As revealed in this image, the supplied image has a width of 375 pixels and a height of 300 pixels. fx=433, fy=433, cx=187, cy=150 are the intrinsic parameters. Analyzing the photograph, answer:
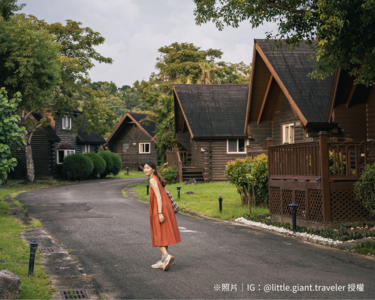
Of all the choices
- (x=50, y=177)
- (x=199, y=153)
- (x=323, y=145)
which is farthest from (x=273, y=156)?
(x=50, y=177)

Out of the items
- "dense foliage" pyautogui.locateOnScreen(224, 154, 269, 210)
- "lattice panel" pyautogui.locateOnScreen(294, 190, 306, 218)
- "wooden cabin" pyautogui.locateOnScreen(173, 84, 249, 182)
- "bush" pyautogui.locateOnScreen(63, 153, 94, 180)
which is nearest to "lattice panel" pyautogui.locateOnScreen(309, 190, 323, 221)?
"lattice panel" pyautogui.locateOnScreen(294, 190, 306, 218)

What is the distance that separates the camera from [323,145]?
11758 millimetres

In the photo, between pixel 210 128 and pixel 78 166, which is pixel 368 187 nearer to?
pixel 210 128

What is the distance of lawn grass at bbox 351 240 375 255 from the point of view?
897cm

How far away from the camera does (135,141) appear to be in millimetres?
59219

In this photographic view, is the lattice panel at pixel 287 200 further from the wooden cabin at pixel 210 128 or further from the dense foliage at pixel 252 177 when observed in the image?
the wooden cabin at pixel 210 128

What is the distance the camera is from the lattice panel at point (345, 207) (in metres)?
11.8

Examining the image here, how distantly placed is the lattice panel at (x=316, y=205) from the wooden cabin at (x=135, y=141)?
44.5 metres

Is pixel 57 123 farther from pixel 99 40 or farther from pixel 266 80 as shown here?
pixel 266 80

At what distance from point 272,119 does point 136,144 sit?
39.7 metres

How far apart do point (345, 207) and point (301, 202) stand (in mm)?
1347

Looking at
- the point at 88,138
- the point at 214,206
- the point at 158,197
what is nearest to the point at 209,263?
the point at 158,197

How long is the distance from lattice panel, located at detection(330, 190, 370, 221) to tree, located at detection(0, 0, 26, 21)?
1719 cm

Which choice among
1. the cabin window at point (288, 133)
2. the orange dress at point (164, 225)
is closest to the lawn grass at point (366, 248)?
the orange dress at point (164, 225)
